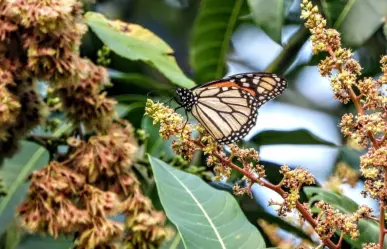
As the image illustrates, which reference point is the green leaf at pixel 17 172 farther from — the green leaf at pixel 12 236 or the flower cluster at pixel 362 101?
the flower cluster at pixel 362 101

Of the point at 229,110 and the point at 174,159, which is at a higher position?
the point at 229,110

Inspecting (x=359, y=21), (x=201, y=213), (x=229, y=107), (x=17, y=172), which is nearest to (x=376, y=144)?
(x=201, y=213)

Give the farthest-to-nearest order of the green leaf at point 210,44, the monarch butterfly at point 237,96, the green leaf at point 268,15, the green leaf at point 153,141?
1. the green leaf at point 210,44
2. the green leaf at point 153,141
3. the green leaf at point 268,15
4. the monarch butterfly at point 237,96

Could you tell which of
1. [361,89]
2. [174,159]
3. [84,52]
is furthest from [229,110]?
[84,52]

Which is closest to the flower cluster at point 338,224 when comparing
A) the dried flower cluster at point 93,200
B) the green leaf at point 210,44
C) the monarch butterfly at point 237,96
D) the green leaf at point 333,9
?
the dried flower cluster at point 93,200

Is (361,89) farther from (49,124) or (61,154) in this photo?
(49,124)

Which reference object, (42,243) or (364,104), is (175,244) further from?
(364,104)

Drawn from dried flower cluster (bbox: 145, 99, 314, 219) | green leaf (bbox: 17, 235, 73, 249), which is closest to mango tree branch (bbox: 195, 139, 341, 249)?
dried flower cluster (bbox: 145, 99, 314, 219)
